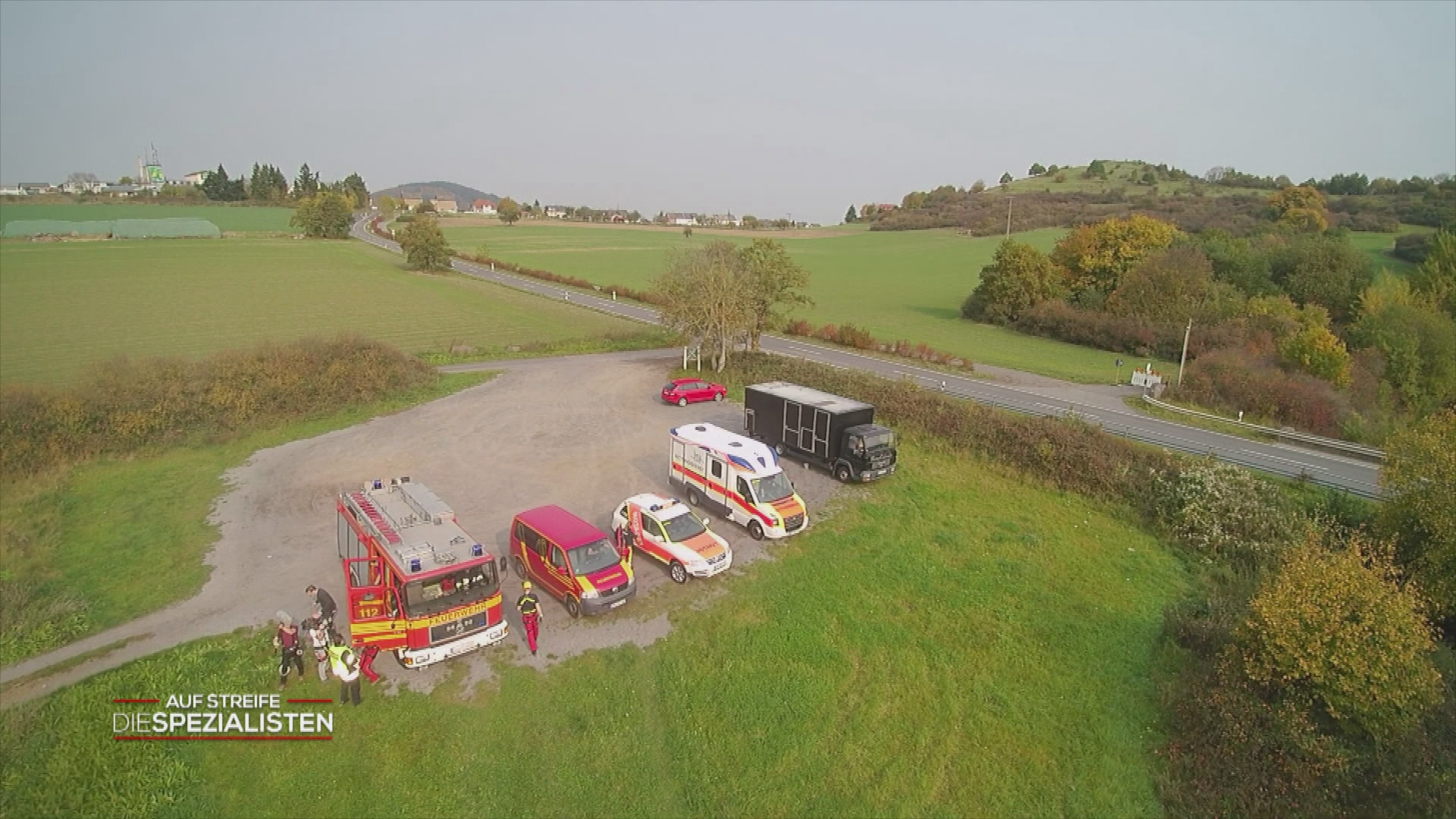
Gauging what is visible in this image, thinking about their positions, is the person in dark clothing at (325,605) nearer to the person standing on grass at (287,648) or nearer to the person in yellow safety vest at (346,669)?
the person standing on grass at (287,648)

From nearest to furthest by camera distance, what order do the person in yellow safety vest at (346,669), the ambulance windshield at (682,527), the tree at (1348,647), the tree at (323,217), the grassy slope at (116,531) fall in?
the tree at (1348,647) → the person in yellow safety vest at (346,669) → the grassy slope at (116,531) → the ambulance windshield at (682,527) → the tree at (323,217)

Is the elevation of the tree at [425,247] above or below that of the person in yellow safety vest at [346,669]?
above

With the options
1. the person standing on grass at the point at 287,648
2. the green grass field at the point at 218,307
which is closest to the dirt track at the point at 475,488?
the person standing on grass at the point at 287,648

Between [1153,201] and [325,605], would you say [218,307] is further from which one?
[1153,201]

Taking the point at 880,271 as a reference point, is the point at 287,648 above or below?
below

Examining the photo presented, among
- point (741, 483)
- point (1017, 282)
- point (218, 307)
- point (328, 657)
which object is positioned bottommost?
point (328, 657)

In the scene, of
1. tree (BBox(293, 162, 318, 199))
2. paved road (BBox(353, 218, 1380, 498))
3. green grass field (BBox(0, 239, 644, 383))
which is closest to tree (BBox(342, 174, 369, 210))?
tree (BBox(293, 162, 318, 199))

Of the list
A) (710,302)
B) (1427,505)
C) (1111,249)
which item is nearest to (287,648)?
(1427,505)

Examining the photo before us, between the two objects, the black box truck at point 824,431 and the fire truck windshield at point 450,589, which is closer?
the fire truck windshield at point 450,589
